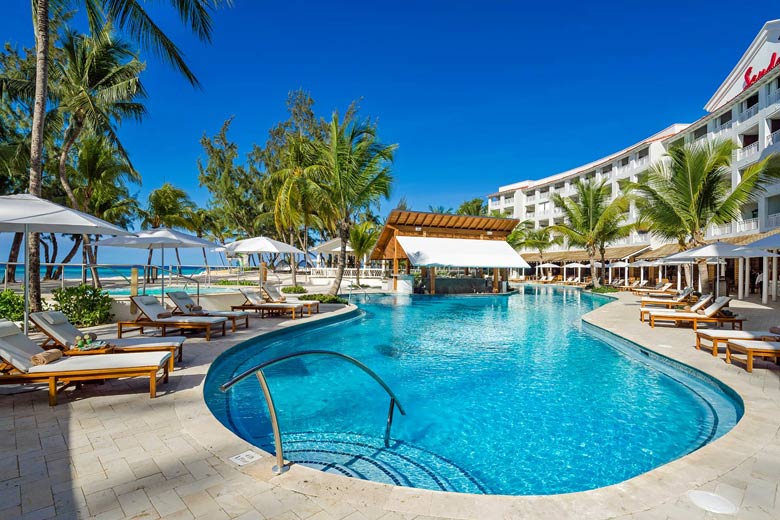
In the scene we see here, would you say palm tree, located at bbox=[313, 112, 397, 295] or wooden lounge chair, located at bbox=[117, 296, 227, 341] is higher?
palm tree, located at bbox=[313, 112, 397, 295]

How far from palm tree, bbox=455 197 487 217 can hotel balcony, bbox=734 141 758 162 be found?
3326cm

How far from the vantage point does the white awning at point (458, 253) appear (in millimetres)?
22408

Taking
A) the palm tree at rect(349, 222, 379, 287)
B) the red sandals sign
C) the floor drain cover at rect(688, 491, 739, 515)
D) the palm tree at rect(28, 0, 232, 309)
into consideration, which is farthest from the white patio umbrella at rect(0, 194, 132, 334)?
the red sandals sign

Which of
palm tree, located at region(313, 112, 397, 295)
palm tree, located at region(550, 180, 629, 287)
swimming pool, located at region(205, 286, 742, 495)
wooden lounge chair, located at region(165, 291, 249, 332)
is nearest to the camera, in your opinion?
swimming pool, located at region(205, 286, 742, 495)

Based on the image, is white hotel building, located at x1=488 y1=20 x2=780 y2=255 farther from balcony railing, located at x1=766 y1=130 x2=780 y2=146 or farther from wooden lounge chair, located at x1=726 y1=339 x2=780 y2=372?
wooden lounge chair, located at x1=726 y1=339 x2=780 y2=372

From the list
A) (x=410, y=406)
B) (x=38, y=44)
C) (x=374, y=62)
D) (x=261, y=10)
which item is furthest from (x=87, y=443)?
(x=374, y=62)

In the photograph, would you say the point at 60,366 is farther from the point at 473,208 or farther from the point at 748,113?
the point at 473,208

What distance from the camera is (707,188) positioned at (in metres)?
14.9

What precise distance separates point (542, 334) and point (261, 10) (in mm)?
15114

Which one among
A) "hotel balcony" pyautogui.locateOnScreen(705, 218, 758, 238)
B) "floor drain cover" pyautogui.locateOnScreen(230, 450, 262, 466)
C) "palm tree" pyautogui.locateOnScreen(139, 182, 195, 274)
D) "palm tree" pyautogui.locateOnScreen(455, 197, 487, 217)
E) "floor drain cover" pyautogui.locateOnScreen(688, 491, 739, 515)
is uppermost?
"palm tree" pyautogui.locateOnScreen(455, 197, 487, 217)

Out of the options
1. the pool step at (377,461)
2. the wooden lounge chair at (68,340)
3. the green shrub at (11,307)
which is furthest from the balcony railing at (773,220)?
Result: the green shrub at (11,307)

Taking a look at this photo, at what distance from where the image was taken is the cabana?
23016 mm

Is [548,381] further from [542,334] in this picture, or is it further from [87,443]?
[87,443]

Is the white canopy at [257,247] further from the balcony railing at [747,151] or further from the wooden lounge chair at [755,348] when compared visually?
the balcony railing at [747,151]
